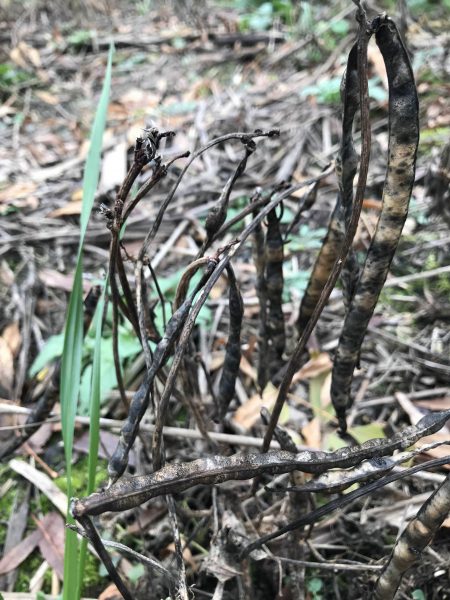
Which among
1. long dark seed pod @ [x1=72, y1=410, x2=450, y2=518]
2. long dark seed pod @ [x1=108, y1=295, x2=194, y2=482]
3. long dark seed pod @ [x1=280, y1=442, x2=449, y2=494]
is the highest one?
long dark seed pod @ [x1=108, y1=295, x2=194, y2=482]

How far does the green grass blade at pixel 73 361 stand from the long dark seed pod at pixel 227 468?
0.82ft

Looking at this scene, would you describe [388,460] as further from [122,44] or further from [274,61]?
[122,44]

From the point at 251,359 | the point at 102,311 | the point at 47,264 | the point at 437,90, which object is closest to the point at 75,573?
the point at 102,311

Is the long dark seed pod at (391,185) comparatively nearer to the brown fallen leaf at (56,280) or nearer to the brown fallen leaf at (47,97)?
the brown fallen leaf at (56,280)

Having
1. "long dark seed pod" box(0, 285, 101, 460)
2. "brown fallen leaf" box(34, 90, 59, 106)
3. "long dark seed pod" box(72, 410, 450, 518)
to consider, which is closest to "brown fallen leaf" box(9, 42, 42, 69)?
"brown fallen leaf" box(34, 90, 59, 106)

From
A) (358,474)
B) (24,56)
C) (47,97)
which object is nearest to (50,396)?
(358,474)

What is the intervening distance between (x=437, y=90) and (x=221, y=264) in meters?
2.34

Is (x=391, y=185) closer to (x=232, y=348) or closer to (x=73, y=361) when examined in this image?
(x=232, y=348)

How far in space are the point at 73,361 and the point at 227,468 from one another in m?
0.37

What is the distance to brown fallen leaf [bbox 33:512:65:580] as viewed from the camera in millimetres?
1285

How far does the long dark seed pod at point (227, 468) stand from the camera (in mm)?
634

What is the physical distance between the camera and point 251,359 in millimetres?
1645

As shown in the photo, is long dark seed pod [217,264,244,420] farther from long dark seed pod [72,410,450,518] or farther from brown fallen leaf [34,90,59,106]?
brown fallen leaf [34,90,59,106]

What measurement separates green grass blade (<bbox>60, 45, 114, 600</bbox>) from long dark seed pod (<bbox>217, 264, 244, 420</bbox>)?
266mm
